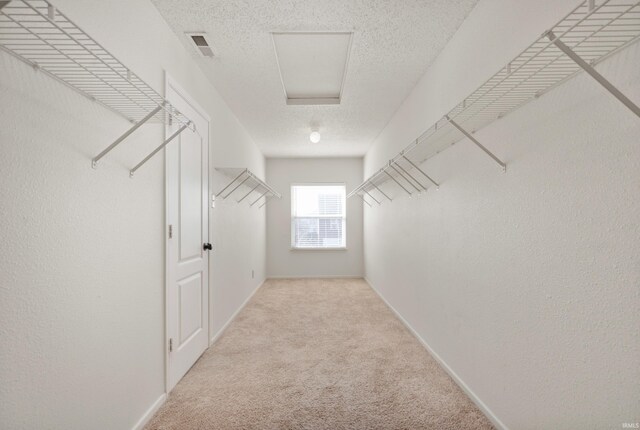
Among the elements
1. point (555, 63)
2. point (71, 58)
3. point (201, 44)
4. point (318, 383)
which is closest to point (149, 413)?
point (318, 383)

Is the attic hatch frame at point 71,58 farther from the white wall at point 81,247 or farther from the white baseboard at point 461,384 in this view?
the white baseboard at point 461,384

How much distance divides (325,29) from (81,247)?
6.54 ft

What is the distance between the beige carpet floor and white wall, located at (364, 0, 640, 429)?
0.98 feet

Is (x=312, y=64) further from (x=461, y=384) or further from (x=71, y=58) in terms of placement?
(x=461, y=384)

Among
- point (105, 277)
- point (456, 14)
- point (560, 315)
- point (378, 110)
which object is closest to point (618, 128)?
point (560, 315)

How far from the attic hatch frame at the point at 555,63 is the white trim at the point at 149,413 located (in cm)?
240

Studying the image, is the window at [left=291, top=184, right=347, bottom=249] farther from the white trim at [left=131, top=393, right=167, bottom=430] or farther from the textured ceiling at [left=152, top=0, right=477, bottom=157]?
the white trim at [left=131, top=393, right=167, bottom=430]

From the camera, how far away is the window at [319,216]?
6.54m

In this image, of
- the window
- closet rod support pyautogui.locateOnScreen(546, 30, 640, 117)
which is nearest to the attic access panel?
closet rod support pyautogui.locateOnScreen(546, 30, 640, 117)

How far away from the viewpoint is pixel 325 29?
219 cm

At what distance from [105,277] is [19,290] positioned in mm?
433

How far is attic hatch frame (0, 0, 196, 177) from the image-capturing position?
3.18 feet

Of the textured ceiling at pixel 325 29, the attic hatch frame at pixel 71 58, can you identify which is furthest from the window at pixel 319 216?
the attic hatch frame at pixel 71 58

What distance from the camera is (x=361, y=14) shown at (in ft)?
6.68
